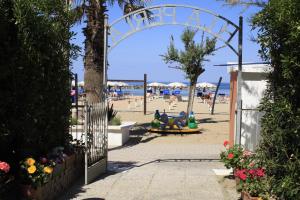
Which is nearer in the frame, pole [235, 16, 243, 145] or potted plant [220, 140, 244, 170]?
potted plant [220, 140, 244, 170]

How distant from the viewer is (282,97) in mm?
5227

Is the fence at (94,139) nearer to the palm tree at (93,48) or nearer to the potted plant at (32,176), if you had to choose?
the potted plant at (32,176)

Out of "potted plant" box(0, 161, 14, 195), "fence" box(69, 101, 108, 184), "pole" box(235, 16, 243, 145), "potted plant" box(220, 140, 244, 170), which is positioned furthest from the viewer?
"pole" box(235, 16, 243, 145)

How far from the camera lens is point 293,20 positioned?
4840 millimetres

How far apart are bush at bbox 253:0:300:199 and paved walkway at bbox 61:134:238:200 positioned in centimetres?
157

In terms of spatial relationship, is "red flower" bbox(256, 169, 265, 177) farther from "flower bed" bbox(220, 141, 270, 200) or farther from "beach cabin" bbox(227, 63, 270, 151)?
"beach cabin" bbox(227, 63, 270, 151)

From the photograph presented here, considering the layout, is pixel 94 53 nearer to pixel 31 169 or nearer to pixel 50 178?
pixel 50 178

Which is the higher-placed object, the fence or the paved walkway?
the fence

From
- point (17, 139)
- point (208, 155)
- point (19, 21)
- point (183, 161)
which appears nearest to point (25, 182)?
point (17, 139)

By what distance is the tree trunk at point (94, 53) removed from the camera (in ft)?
44.9

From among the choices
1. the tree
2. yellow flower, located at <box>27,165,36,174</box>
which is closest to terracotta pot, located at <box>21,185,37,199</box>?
→ yellow flower, located at <box>27,165,36,174</box>

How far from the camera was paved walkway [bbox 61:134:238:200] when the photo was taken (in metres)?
6.92

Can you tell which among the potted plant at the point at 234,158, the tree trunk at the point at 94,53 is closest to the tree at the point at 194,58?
the tree trunk at the point at 94,53

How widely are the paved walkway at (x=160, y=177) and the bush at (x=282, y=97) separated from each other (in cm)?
157
